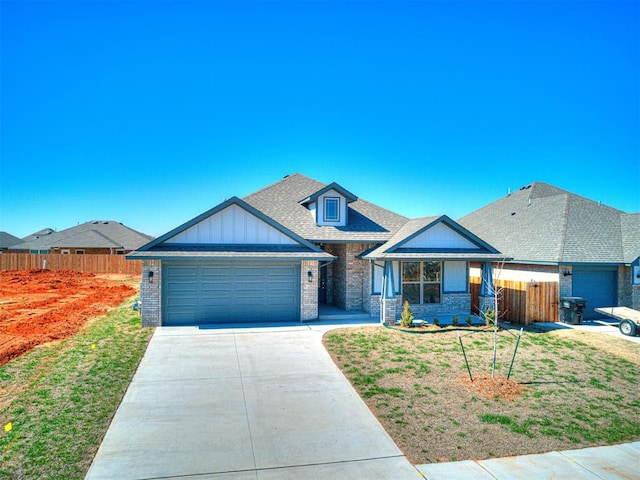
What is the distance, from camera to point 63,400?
8.06 metres

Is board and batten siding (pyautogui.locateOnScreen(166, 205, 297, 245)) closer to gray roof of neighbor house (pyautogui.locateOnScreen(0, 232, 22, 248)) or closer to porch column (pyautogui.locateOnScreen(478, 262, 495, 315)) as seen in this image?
porch column (pyautogui.locateOnScreen(478, 262, 495, 315))

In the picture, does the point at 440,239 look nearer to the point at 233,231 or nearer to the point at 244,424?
the point at 233,231

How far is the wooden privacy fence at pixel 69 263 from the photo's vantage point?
39344 mm

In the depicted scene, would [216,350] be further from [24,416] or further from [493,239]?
[493,239]

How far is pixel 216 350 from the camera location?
11.9m

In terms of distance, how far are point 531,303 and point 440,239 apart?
13.6 ft

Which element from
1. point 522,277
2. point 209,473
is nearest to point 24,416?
point 209,473

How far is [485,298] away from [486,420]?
1009 cm

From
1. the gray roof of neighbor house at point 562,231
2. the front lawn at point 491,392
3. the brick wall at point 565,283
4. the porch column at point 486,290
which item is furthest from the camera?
the gray roof of neighbor house at point 562,231

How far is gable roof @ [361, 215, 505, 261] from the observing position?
16.0 meters

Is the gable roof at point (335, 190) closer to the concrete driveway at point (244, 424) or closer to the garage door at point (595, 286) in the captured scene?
the concrete driveway at point (244, 424)

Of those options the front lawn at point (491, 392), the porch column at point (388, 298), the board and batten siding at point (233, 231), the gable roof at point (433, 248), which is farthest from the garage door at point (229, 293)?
the gable roof at point (433, 248)

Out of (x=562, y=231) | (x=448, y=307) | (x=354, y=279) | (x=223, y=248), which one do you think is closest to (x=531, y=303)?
(x=448, y=307)

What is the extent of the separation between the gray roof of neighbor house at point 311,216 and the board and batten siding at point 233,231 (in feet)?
5.68
